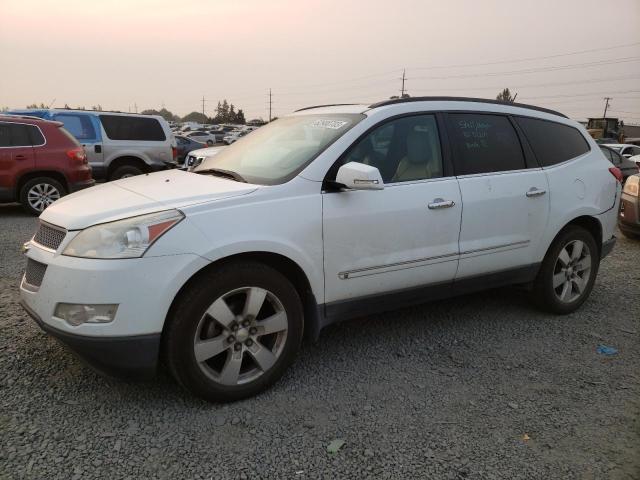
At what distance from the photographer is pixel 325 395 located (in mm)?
2986

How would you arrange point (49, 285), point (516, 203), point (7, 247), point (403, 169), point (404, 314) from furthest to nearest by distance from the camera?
point (7, 247) → point (404, 314) → point (516, 203) → point (403, 169) → point (49, 285)

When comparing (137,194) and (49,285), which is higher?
(137,194)

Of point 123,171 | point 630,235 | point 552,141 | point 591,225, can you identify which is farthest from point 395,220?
point 123,171

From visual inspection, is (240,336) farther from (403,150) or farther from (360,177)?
(403,150)

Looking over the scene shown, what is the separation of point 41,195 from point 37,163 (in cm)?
54

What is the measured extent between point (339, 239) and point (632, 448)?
6.17ft

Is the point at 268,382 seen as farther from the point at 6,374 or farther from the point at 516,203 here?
the point at 516,203

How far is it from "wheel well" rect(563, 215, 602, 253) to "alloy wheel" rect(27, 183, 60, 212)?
308 inches

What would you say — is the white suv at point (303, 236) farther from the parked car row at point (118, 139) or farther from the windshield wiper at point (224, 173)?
the parked car row at point (118, 139)

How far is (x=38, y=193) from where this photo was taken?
8484mm

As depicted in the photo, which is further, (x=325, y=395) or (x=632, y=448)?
(x=325, y=395)

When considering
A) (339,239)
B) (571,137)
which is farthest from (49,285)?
(571,137)

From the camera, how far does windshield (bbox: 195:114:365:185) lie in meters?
3.18

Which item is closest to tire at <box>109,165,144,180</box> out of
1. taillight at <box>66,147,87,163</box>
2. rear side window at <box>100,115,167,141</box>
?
rear side window at <box>100,115,167,141</box>
